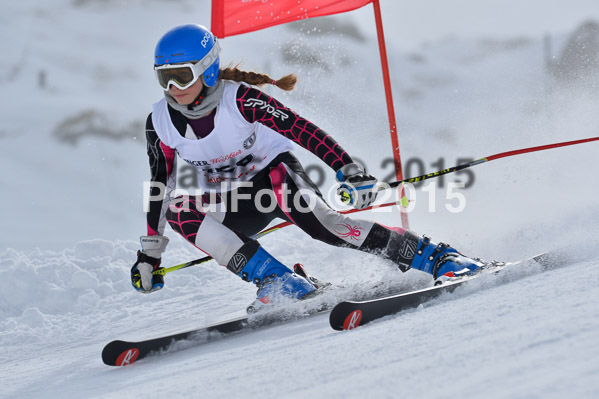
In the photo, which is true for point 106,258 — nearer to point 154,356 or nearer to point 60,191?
point 154,356

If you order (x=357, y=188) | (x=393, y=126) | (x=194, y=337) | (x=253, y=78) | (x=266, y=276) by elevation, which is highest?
(x=253, y=78)

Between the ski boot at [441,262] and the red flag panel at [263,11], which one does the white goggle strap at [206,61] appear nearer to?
the ski boot at [441,262]

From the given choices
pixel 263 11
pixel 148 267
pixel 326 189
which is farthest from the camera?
pixel 326 189

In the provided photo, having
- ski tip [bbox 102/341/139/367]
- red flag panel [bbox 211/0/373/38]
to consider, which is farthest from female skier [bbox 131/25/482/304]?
red flag panel [bbox 211/0/373/38]

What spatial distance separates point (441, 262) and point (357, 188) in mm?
541

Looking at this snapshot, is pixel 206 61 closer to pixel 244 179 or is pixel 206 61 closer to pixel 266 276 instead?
pixel 244 179

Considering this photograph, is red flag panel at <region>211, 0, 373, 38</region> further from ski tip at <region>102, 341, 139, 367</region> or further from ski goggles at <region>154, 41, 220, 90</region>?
ski tip at <region>102, 341, 139, 367</region>

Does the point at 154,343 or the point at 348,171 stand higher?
the point at 348,171

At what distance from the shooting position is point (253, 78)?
3021 millimetres

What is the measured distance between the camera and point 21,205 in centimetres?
884

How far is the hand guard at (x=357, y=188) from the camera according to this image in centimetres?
256

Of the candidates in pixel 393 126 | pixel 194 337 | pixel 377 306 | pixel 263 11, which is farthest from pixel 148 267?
pixel 263 11

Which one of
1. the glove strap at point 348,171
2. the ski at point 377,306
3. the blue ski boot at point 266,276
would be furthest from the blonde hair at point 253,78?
the ski at point 377,306

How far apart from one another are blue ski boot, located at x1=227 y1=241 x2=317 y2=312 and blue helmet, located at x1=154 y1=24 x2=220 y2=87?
2.55 ft
